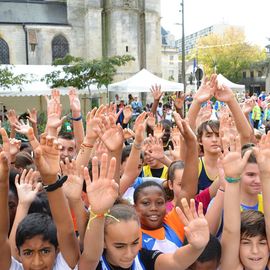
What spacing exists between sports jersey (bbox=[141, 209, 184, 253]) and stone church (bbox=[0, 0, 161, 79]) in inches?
1201

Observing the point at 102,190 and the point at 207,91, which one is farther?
the point at 207,91

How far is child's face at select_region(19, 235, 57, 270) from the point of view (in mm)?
2279

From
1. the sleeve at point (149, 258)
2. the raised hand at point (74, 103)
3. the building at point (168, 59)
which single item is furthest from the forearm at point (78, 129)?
the building at point (168, 59)

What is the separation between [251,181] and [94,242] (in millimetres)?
1404

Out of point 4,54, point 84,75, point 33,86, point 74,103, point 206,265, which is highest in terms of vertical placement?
point 4,54

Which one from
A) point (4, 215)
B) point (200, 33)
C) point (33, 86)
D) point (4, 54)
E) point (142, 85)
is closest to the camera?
point (4, 215)

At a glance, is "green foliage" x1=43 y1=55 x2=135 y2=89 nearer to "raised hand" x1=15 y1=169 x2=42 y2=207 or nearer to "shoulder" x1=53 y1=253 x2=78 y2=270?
"raised hand" x1=15 y1=169 x2=42 y2=207

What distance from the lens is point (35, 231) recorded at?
236 cm

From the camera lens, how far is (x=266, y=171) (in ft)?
8.30

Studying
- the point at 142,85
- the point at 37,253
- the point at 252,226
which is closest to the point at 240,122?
the point at 252,226

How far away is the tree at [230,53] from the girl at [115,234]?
185ft

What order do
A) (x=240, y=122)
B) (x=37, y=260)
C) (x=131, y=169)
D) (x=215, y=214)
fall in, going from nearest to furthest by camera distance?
1. (x=37, y=260)
2. (x=215, y=214)
3. (x=131, y=169)
4. (x=240, y=122)

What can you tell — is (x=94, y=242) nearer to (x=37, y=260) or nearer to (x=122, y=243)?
(x=122, y=243)

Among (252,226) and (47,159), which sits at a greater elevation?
Answer: (47,159)
